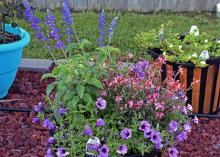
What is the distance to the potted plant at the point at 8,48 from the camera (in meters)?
4.15

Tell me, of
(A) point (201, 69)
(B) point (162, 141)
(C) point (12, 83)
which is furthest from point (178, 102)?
(C) point (12, 83)

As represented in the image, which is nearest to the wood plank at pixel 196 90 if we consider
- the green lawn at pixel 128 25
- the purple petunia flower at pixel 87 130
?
the purple petunia flower at pixel 87 130

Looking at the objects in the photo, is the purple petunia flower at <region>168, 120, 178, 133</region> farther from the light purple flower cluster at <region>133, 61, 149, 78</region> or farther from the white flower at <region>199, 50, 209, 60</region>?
the white flower at <region>199, 50, 209, 60</region>

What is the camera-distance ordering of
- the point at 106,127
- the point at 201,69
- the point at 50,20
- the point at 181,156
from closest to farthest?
the point at 106,127, the point at 50,20, the point at 181,156, the point at 201,69

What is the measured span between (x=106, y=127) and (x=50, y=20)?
77 centimetres

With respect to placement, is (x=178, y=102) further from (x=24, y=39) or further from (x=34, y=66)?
(x=34, y=66)

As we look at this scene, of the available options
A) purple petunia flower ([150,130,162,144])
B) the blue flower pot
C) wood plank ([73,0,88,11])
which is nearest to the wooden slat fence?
wood plank ([73,0,88,11])

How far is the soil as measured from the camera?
4383 millimetres

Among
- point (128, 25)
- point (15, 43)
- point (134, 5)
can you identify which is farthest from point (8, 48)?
point (134, 5)

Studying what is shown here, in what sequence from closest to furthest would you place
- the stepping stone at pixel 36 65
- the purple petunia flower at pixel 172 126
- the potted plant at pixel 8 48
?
the purple petunia flower at pixel 172 126
the potted plant at pixel 8 48
the stepping stone at pixel 36 65

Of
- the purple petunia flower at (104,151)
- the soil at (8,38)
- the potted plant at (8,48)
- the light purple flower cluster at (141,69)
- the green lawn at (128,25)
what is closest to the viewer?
the purple petunia flower at (104,151)

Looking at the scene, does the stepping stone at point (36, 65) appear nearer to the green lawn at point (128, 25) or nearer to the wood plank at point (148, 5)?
the green lawn at point (128, 25)

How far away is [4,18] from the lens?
4.38 metres

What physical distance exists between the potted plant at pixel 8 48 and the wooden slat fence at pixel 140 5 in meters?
3.26
